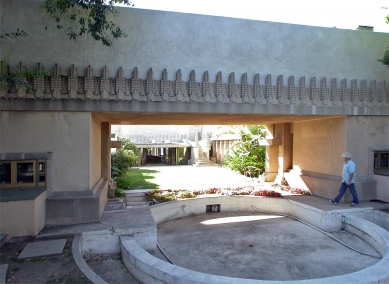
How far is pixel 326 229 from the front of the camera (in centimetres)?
862

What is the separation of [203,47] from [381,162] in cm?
751

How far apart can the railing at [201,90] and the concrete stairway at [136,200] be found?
3.76 meters

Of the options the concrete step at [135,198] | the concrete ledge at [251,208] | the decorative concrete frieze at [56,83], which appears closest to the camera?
the decorative concrete frieze at [56,83]

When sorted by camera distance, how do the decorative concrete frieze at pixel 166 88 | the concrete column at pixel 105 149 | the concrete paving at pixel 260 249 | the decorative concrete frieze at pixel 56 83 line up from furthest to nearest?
the concrete column at pixel 105 149, the decorative concrete frieze at pixel 166 88, the decorative concrete frieze at pixel 56 83, the concrete paving at pixel 260 249

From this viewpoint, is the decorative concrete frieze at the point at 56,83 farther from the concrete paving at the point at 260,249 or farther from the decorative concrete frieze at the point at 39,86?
the concrete paving at the point at 260,249

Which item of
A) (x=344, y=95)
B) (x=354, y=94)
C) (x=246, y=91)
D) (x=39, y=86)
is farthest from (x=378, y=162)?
(x=39, y=86)

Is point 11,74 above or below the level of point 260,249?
above

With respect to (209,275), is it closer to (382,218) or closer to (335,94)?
(382,218)

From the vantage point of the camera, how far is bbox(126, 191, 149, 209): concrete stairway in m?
9.81

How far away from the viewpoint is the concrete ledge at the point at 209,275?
15.3ft

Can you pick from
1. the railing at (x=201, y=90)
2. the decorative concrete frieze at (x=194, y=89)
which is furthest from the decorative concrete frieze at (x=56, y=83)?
the decorative concrete frieze at (x=194, y=89)

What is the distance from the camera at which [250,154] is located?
18.3 metres

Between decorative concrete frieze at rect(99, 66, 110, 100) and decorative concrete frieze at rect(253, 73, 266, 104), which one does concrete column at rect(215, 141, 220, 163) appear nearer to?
decorative concrete frieze at rect(253, 73, 266, 104)

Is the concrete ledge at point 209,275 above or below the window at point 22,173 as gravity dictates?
below
